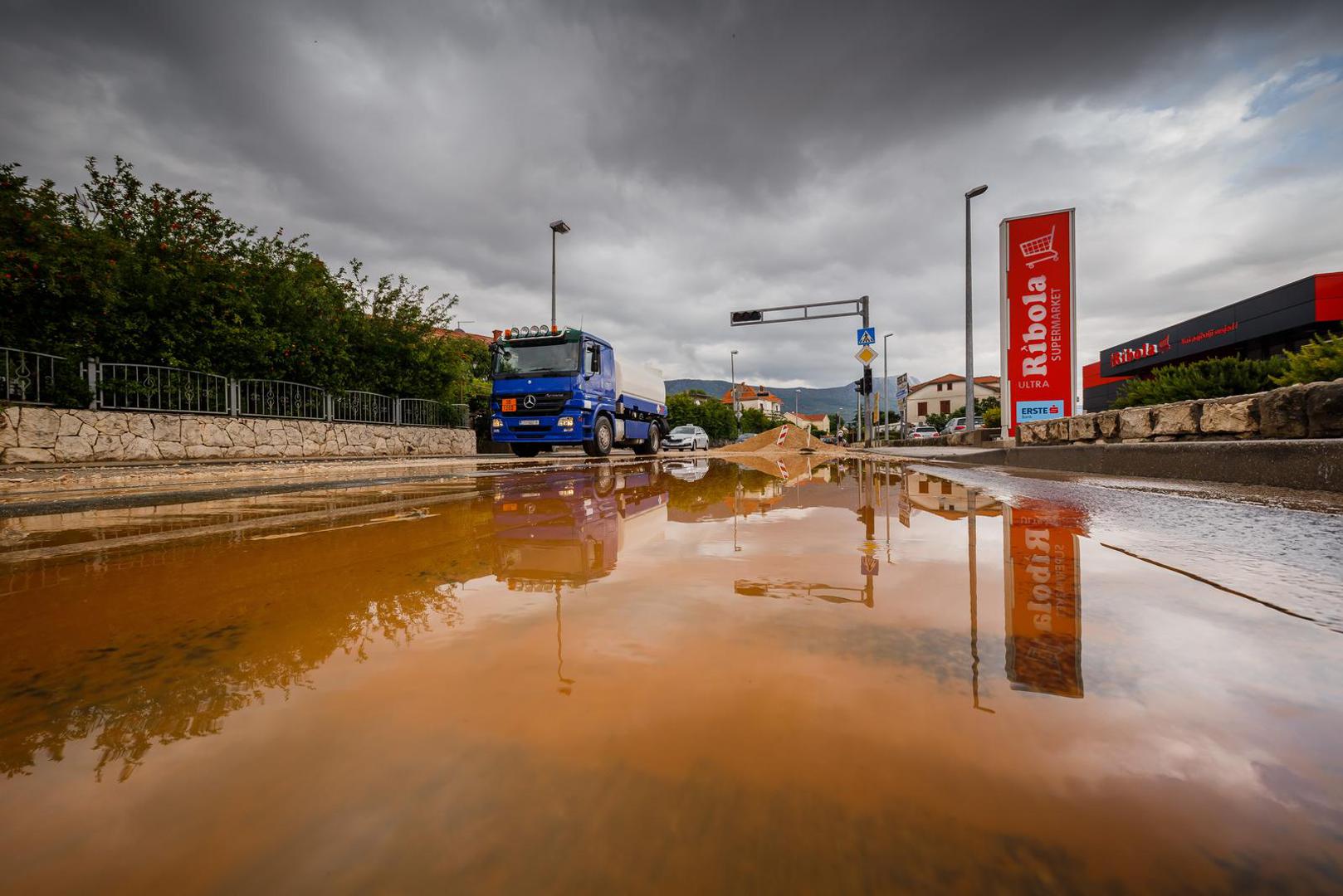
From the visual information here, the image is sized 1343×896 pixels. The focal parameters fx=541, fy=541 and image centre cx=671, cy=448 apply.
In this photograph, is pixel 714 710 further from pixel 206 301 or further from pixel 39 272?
pixel 206 301

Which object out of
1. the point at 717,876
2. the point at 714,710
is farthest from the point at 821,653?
the point at 717,876

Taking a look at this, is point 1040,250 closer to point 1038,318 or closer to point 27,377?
point 1038,318

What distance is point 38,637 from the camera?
109 cm

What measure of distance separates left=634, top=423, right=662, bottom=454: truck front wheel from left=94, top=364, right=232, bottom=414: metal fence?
9348mm

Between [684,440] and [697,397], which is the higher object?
[697,397]

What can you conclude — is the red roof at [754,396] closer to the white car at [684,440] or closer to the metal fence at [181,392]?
the white car at [684,440]

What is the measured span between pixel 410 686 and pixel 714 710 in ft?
1.57

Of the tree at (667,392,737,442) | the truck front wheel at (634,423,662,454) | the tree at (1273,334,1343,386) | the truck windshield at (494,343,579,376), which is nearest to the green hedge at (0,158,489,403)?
the truck windshield at (494,343,579,376)

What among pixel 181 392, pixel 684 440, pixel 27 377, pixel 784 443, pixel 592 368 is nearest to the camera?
pixel 27 377

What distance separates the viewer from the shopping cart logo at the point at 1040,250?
9.69 m

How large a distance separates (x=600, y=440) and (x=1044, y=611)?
1093cm

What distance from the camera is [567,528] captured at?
2.38 metres

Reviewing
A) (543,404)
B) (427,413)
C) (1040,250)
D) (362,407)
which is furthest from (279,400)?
(1040,250)

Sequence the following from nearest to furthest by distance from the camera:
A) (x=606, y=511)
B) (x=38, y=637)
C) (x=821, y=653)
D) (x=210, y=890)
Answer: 1. (x=210, y=890)
2. (x=821, y=653)
3. (x=38, y=637)
4. (x=606, y=511)
